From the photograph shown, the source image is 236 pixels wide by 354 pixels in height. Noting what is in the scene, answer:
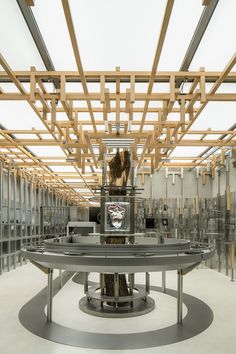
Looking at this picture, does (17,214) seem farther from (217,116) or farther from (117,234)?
(217,116)

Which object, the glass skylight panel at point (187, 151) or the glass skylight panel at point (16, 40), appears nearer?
the glass skylight panel at point (16, 40)

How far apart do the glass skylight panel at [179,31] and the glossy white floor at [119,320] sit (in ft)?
12.5

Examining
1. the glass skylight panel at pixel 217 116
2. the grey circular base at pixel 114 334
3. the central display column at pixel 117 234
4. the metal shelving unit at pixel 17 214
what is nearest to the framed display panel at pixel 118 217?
the central display column at pixel 117 234

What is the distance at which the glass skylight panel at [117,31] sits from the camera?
13.2 ft

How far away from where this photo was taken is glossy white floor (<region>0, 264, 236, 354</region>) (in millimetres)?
4137

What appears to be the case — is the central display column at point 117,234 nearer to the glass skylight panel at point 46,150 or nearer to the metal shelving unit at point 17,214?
the metal shelving unit at point 17,214

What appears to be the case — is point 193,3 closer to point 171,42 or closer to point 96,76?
point 171,42

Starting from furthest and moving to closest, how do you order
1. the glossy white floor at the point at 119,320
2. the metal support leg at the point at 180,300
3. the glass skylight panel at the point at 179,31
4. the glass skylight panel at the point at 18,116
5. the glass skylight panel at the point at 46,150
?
the glass skylight panel at the point at 46,150 → the glass skylight panel at the point at 18,116 → the metal support leg at the point at 180,300 → the glossy white floor at the point at 119,320 → the glass skylight panel at the point at 179,31

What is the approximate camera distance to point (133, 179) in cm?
635

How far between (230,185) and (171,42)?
21.1 feet

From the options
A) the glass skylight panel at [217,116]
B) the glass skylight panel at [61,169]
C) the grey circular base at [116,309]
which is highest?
the glass skylight panel at [217,116]

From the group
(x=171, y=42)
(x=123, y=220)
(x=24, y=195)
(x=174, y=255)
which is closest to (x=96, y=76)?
(x=171, y=42)

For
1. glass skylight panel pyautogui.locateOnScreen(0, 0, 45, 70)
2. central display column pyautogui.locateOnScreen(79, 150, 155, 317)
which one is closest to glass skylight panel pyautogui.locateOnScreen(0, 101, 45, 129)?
glass skylight panel pyautogui.locateOnScreen(0, 0, 45, 70)

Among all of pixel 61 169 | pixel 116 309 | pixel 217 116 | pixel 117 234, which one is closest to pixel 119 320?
pixel 116 309
